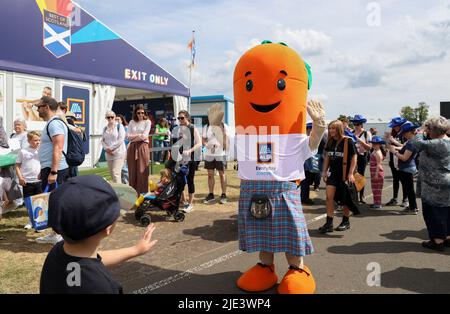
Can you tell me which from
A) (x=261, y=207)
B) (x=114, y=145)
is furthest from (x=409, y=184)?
(x=114, y=145)

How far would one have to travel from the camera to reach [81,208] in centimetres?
154

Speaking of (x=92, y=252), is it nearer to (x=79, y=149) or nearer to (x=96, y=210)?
Answer: (x=96, y=210)

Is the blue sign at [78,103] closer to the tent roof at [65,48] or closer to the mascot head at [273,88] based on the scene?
the tent roof at [65,48]

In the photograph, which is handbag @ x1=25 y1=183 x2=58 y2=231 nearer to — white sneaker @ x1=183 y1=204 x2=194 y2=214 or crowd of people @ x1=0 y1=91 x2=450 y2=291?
crowd of people @ x1=0 y1=91 x2=450 y2=291

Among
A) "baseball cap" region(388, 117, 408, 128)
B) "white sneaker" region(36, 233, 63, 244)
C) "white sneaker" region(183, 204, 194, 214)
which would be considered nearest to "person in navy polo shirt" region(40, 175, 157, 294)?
"white sneaker" region(36, 233, 63, 244)

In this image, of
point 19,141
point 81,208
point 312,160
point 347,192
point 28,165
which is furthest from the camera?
point 312,160

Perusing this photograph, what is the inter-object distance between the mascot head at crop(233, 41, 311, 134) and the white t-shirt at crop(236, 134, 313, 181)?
3.8 inches

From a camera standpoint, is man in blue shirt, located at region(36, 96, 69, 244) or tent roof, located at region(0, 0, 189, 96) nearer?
man in blue shirt, located at region(36, 96, 69, 244)

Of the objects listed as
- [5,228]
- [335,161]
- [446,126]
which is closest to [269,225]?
[335,161]

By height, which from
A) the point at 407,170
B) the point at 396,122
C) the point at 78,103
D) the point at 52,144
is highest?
the point at 78,103

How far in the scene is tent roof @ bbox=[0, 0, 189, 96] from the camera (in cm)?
954

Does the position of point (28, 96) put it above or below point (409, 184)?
above

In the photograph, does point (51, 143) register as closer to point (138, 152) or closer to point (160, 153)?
point (138, 152)

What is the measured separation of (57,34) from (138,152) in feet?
20.0
